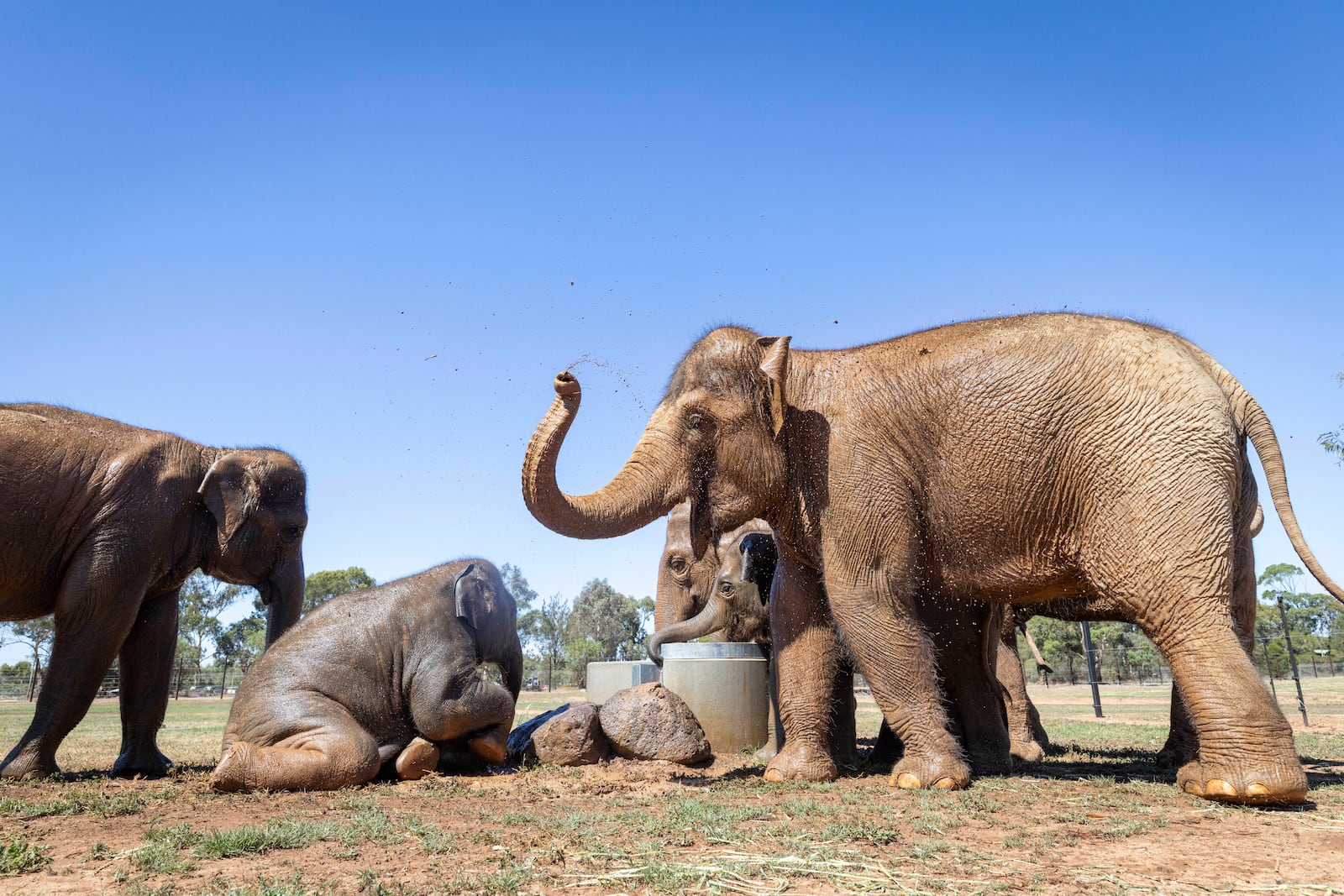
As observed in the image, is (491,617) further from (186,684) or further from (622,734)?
(186,684)

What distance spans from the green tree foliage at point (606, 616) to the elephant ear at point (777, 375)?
61.8 metres

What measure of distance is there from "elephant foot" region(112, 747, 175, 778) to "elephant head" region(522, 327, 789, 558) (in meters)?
5.17

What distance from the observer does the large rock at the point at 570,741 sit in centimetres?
845

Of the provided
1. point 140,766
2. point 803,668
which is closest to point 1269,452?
point 803,668

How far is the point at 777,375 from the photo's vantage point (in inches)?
277

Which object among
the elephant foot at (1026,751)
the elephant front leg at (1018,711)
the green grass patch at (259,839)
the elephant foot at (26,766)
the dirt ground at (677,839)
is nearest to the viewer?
the dirt ground at (677,839)

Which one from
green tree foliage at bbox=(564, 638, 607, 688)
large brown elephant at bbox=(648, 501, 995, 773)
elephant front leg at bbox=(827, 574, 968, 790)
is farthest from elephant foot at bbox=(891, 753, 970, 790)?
green tree foliage at bbox=(564, 638, 607, 688)

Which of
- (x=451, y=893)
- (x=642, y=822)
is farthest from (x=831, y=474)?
(x=451, y=893)

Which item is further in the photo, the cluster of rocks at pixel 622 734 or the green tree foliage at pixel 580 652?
the green tree foliage at pixel 580 652

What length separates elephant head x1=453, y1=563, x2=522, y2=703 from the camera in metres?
8.23

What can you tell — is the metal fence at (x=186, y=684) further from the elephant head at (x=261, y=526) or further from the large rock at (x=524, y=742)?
the large rock at (x=524, y=742)

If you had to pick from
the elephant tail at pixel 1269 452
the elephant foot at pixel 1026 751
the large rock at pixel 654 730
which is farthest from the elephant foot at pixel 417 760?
the elephant tail at pixel 1269 452

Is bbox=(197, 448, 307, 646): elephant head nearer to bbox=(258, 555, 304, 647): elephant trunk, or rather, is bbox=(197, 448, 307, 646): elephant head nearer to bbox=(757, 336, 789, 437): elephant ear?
bbox=(258, 555, 304, 647): elephant trunk

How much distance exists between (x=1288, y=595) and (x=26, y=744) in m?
87.6
